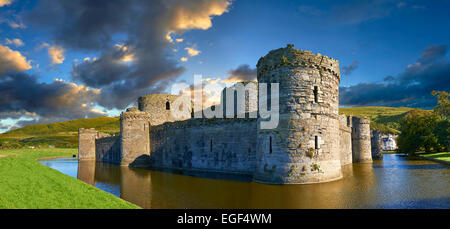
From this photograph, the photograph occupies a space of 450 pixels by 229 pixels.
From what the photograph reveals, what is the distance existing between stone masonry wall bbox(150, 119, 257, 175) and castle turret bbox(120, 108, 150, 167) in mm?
1424

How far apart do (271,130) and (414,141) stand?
1371 inches

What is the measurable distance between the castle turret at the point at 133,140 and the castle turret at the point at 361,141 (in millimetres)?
24504

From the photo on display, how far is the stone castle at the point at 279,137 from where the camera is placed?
43.6 ft

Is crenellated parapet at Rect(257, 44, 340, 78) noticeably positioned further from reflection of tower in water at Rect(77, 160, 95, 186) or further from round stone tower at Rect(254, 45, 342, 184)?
reflection of tower in water at Rect(77, 160, 95, 186)

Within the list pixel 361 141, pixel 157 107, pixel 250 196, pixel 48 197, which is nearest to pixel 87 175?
pixel 48 197

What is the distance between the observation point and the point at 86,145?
43.4 metres

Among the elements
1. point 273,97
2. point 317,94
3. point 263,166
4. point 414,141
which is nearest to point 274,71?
point 273,97

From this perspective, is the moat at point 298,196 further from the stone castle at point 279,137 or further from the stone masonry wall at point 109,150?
the stone masonry wall at point 109,150

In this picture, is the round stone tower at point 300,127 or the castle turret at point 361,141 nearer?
the round stone tower at point 300,127

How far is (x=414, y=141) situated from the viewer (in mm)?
37750

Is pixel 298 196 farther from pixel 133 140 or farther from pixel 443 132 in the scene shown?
pixel 443 132

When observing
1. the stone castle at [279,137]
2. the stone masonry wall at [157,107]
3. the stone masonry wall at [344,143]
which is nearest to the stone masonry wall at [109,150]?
the stone masonry wall at [157,107]

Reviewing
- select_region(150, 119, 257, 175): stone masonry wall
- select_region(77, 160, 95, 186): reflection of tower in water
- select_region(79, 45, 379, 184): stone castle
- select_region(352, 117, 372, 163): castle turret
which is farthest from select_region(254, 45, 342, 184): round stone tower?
select_region(352, 117, 372, 163): castle turret

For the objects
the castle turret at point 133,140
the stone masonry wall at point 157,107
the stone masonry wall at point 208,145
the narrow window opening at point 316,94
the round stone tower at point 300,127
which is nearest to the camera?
the round stone tower at point 300,127
